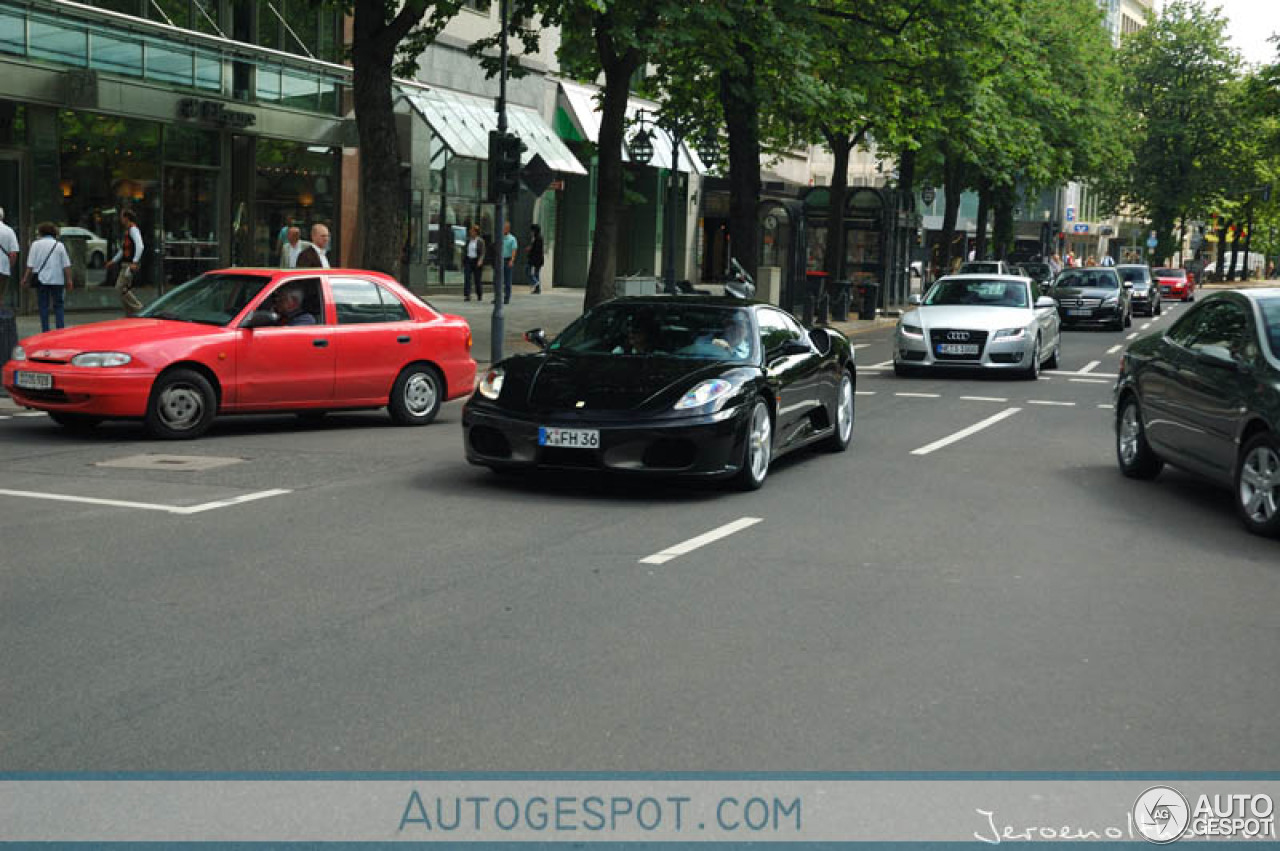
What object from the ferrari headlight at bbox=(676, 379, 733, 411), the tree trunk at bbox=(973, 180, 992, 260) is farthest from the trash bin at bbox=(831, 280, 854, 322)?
the ferrari headlight at bbox=(676, 379, 733, 411)

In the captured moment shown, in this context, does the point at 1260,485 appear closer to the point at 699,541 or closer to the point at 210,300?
the point at 699,541

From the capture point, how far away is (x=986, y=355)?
895 inches

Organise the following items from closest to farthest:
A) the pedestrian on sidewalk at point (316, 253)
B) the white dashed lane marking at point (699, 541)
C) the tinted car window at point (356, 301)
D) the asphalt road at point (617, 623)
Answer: the asphalt road at point (617, 623)
the white dashed lane marking at point (699, 541)
the tinted car window at point (356, 301)
the pedestrian on sidewalk at point (316, 253)

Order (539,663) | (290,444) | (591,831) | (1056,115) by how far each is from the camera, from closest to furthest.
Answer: (591,831) < (539,663) < (290,444) < (1056,115)

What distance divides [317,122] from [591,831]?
30.5 m

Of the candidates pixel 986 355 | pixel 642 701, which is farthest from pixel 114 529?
pixel 986 355

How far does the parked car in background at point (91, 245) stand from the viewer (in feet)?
88.2

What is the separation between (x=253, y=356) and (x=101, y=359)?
1.32 m

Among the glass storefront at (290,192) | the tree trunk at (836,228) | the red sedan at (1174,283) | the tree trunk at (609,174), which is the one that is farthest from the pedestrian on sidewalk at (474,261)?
the red sedan at (1174,283)

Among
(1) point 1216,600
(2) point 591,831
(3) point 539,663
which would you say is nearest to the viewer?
(2) point 591,831

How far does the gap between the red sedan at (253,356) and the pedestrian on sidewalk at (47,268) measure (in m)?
6.24

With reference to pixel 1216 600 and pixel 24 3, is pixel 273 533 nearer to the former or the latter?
pixel 1216 600

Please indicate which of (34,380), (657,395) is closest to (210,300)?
(34,380)

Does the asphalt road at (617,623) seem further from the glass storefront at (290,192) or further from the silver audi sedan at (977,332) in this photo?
the glass storefront at (290,192)
